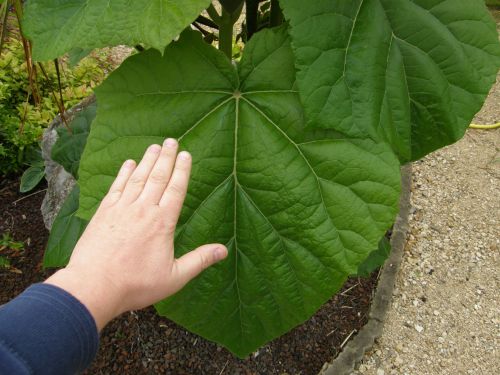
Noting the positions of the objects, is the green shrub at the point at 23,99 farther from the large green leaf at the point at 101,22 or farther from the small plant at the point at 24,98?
the large green leaf at the point at 101,22

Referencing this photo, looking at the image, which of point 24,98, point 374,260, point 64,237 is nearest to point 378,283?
point 374,260

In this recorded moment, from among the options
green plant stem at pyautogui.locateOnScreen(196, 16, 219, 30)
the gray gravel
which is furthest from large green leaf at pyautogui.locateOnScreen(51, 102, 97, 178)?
the gray gravel

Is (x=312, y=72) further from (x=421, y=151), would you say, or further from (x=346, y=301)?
(x=346, y=301)

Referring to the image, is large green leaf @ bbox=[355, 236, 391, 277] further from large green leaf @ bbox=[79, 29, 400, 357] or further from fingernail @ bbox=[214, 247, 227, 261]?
fingernail @ bbox=[214, 247, 227, 261]

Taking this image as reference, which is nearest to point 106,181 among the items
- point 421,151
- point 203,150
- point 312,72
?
point 203,150

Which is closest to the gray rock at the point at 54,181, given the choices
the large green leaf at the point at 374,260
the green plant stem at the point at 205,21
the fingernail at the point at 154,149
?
the green plant stem at the point at 205,21
